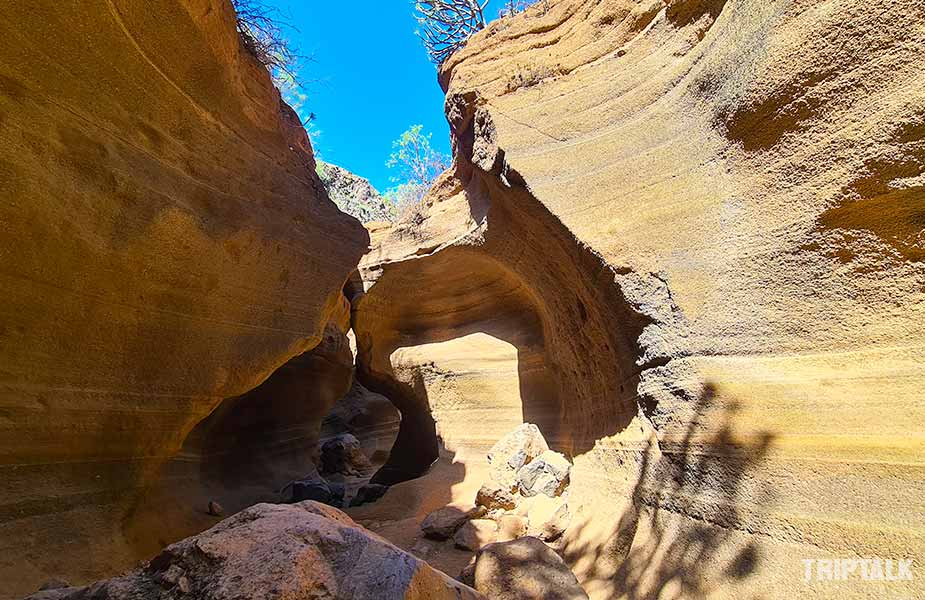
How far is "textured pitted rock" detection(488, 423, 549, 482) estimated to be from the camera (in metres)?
5.00

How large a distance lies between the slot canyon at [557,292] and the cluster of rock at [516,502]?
3 centimetres

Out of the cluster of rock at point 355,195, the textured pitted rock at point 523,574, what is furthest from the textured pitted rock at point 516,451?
the cluster of rock at point 355,195

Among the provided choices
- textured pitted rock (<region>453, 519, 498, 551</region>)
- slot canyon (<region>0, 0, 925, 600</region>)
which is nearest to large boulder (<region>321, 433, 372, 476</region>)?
slot canyon (<region>0, 0, 925, 600</region>)

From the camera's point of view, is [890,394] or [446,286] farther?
[446,286]

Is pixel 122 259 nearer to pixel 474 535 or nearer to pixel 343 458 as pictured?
pixel 474 535

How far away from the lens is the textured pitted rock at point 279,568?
1271mm

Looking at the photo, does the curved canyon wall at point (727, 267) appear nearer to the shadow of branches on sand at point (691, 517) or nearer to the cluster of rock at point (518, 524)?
the shadow of branches on sand at point (691, 517)

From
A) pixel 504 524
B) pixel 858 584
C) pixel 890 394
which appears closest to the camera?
pixel 858 584

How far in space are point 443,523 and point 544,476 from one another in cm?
107

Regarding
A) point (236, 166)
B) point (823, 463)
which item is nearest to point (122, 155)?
point (236, 166)

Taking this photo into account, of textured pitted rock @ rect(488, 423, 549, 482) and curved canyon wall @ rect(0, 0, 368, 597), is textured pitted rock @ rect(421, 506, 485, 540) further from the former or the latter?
curved canyon wall @ rect(0, 0, 368, 597)

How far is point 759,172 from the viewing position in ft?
9.39

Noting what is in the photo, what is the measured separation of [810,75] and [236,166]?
13.7 ft

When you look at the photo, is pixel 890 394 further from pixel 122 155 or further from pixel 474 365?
pixel 474 365
